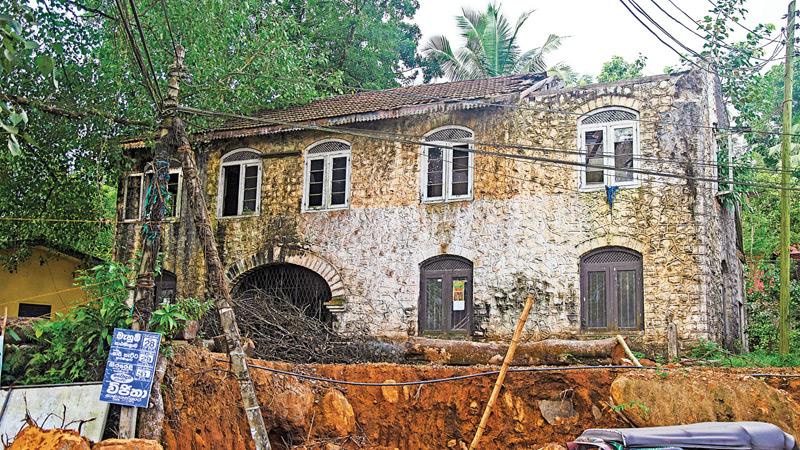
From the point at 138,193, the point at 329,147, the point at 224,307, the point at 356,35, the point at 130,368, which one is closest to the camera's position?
the point at 130,368

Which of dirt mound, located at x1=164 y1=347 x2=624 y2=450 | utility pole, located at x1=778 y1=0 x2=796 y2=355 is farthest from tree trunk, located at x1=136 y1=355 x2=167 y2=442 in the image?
utility pole, located at x1=778 y1=0 x2=796 y2=355

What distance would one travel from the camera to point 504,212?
18.1 meters

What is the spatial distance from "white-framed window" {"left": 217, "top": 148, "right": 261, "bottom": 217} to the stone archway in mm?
1322

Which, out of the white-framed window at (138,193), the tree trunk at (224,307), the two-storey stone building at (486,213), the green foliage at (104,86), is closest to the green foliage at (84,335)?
the tree trunk at (224,307)

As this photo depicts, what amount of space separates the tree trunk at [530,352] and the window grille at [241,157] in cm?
767

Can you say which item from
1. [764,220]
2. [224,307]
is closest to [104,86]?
[224,307]

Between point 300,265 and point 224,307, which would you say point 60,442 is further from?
point 300,265

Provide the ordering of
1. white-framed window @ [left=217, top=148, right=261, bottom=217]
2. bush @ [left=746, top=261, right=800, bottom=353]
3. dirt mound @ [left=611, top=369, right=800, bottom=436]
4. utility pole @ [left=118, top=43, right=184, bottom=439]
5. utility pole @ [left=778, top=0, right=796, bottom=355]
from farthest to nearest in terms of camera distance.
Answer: bush @ [left=746, top=261, right=800, bottom=353] → white-framed window @ [left=217, top=148, right=261, bottom=217] → utility pole @ [left=778, top=0, right=796, bottom=355] → dirt mound @ [left=611, top=369, right=800, bottom=436] → utility pole @ [left=118, top=43, right=184, bottom=439]

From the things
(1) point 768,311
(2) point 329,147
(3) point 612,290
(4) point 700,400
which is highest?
(2) point 329,147

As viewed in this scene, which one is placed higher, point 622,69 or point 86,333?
point 622,69

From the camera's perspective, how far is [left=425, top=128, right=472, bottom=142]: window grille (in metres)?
18.8

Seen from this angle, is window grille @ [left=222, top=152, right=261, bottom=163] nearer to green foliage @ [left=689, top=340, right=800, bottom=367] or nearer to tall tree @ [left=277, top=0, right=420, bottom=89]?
tall tree @ [left=277, top=0, right=420, bottom=89]

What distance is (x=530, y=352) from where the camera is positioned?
15.9 meters

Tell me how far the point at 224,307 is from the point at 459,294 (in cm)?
798
